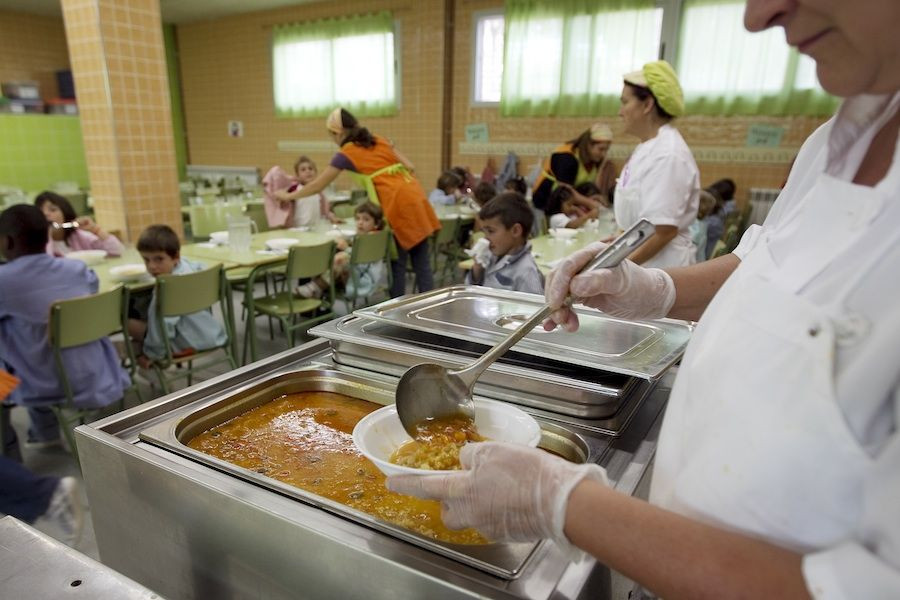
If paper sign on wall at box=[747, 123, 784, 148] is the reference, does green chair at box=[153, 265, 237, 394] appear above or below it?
below

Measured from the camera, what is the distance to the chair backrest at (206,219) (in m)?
4.72

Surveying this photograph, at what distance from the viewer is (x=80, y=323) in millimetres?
2242

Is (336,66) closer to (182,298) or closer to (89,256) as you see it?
(89,256)

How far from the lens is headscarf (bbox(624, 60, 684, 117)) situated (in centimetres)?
222

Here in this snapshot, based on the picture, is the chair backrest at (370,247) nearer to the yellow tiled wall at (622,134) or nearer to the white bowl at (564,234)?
the white bowl at (564,234)

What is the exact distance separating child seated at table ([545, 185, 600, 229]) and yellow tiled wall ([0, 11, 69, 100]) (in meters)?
7.83

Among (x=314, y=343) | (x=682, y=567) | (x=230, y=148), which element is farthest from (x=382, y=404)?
(x=230, y=148)

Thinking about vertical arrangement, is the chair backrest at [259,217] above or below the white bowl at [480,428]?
below

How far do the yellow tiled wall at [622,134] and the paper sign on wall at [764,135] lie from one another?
0.04 m

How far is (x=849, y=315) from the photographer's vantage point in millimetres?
460

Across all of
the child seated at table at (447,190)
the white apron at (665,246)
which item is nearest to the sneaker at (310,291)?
the white apron at (665,246)

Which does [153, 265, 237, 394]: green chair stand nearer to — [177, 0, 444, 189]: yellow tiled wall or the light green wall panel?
[177, 0, 444, 189]: yellow tiled wall

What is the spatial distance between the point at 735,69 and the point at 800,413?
20.5 feet

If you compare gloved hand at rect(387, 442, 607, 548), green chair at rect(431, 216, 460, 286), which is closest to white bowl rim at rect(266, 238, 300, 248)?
green chair at rect(431, 216, 460, 286)
